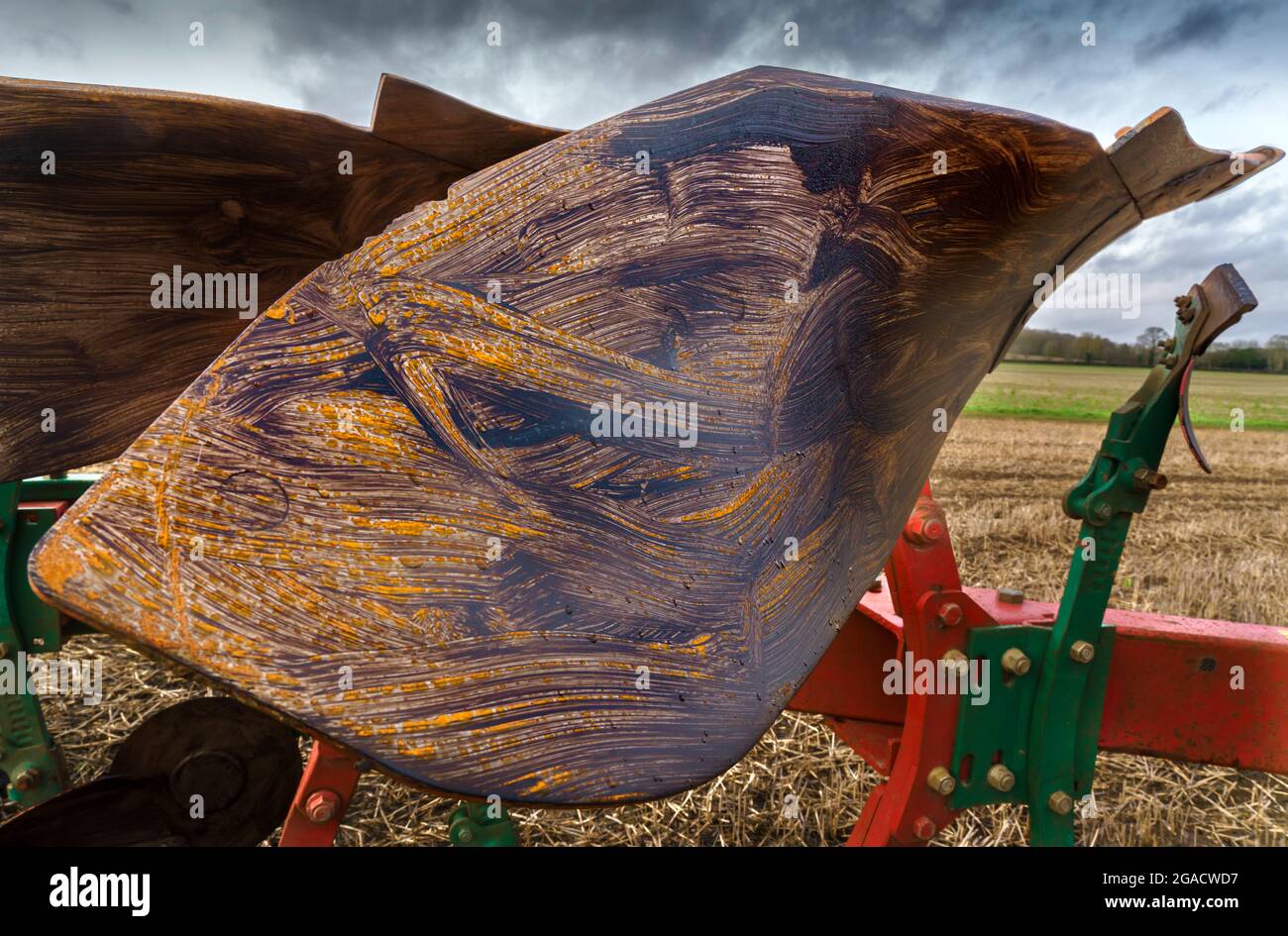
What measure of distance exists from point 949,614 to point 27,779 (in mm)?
2501

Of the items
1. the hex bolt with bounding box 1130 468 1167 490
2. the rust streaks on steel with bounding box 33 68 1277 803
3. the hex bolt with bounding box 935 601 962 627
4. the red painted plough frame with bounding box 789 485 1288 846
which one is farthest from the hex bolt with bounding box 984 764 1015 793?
the rust streaks on steel with bounding box 33 68 1277 803

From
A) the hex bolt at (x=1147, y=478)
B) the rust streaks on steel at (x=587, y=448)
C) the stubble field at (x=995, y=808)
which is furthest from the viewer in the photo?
the stubble field at (x=995, y=808)

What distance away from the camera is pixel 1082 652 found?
159 centimetres

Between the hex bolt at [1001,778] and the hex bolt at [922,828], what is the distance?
17 cm

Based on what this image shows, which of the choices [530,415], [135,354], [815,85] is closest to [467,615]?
[530,415]

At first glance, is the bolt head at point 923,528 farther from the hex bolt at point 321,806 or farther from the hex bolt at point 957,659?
the hex bolt at point 321,806

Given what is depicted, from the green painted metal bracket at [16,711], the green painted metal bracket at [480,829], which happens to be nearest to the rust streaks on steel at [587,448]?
the green painted metal bracket at [480,829]

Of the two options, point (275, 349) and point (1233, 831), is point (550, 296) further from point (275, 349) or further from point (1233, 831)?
point (1233, 831)

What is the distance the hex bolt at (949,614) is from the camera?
1.63 metres

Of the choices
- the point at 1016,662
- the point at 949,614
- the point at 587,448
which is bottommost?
the point at 1016,662

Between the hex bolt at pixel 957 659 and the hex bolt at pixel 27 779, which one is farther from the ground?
the hex bolt at pixel 957 659

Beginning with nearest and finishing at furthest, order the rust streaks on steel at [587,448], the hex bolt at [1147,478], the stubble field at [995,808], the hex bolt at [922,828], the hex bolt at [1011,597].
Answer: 1. the rust streaks on steel at [587,448]
2. the hex bolt at [1147,478]
3. the hex bolt at [922,828]
4. the hex bolt at [1011,597]
5. the stubble field at [995,808]

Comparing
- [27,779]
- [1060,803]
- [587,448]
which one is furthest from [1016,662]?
[27,779]

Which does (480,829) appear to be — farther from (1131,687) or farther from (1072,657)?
(1131,687)
